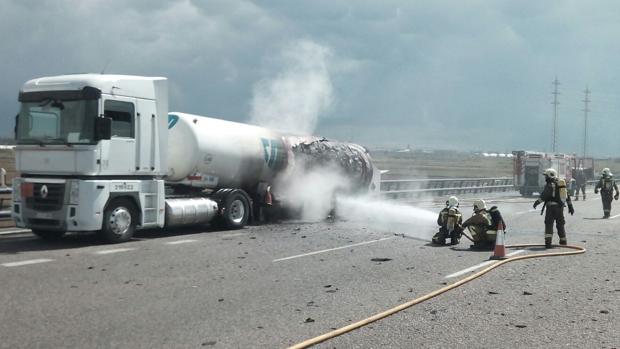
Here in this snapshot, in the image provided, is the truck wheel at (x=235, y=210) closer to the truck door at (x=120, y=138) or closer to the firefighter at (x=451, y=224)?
the truck door at (x=120, y=138)

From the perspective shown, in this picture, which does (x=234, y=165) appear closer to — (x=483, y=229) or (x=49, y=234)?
(x=49, y=234)

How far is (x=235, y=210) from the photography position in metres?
16.4

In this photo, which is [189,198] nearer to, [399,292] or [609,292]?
[399,292]

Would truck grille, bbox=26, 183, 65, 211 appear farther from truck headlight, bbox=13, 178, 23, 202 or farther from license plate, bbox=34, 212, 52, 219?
truck headlight, bbox=13, 178, 23, 202

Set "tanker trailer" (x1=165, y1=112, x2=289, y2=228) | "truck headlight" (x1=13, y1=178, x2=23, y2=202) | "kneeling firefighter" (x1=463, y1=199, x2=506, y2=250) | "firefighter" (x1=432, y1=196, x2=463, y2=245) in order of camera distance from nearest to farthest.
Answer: "truck headlight" (x1=13, y1=178, x2=23, y2=202) < "kneeling firefighter" (x1=463, y1=199, x2=506, y2=250) < "firefighter" (x1=432, y1=196, x2=463, y2=245) < "tanker trailer" (x1=165, y1=112, x2=289, y2=228)

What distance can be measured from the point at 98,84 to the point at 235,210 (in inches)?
205

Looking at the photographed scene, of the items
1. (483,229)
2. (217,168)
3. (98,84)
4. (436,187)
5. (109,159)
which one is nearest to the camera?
(98,84)

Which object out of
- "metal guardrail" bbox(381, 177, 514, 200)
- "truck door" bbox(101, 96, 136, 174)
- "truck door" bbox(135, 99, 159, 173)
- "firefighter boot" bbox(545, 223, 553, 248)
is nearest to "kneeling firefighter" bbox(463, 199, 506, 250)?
"firefighter boot" bbox(545, 223, 553, 248)

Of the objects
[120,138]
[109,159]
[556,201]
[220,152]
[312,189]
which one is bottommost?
[312,189]

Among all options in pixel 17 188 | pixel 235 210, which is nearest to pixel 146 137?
pixel 17 188

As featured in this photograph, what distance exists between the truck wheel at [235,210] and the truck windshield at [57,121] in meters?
4.50

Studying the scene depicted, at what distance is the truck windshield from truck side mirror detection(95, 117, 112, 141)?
0.14 metres

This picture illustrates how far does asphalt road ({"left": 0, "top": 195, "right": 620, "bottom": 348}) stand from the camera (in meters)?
6.12

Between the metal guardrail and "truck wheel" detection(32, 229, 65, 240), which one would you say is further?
the metal guardrail
